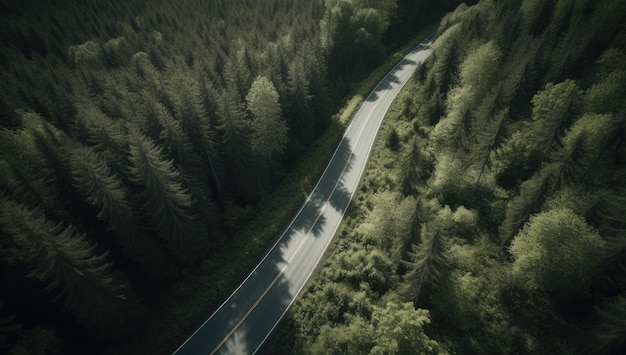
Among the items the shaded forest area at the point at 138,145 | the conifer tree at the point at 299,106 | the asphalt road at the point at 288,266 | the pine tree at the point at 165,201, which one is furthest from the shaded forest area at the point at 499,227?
the shaded forest area at the point at 138,145

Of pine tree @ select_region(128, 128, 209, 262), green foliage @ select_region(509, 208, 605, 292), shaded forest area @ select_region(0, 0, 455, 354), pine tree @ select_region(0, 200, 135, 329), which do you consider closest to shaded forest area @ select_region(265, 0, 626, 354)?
green foliage @ select_region(509, 208, 605, 292)

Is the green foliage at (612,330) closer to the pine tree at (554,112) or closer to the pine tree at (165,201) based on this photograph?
the pine tree at (554,112)

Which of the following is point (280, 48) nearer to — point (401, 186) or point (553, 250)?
point (401, 186)

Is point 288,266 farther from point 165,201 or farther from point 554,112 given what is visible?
point 554,112

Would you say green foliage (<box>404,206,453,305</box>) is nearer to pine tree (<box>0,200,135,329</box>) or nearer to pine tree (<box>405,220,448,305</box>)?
pine tree (<box>405,220,448,305</box>)

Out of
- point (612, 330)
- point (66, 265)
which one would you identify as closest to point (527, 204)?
point (612, 330)

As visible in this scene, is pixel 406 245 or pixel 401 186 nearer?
pixel 406 245

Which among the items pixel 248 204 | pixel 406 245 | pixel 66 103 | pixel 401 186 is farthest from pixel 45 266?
pixel 66 103
